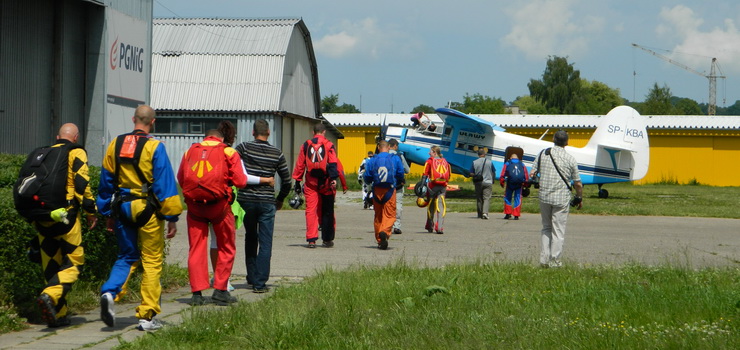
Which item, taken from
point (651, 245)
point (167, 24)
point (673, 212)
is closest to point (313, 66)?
point (167, 24)

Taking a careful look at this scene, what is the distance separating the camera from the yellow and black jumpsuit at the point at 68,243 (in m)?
7.02

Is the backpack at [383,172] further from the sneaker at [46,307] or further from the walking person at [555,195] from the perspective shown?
the sneaker at [46,307]

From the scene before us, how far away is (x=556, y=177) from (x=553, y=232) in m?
0.73

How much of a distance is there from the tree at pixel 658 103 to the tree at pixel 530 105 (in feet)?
44.5

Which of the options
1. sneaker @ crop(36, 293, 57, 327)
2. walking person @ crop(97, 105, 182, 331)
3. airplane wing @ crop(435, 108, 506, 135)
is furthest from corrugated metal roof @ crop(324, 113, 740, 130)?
sneaker @ crop(36, 293, 57, 327)

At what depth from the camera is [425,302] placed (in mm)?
7781

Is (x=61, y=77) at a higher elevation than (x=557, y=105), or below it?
below

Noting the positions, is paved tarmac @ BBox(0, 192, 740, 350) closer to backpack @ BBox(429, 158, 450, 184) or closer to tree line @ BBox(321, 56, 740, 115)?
backpack @ BBox(429, 158, 450, 184)

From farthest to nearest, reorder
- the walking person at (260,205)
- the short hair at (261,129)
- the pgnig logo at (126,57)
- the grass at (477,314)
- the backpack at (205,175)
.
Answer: the pgnig logo at (126,57), the short hair at (261,129), the walking person at (260,205), the backpack at (205,175), the grass at (477,314)

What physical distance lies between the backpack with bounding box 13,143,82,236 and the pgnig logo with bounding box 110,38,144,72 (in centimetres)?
475

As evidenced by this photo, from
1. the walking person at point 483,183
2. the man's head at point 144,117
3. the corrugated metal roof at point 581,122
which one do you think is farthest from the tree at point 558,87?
the man's head at point 144,117

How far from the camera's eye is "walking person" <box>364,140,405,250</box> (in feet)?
45.3

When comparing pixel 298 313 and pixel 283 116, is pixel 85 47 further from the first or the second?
pixel 283 116

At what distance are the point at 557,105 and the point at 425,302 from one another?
116 m
